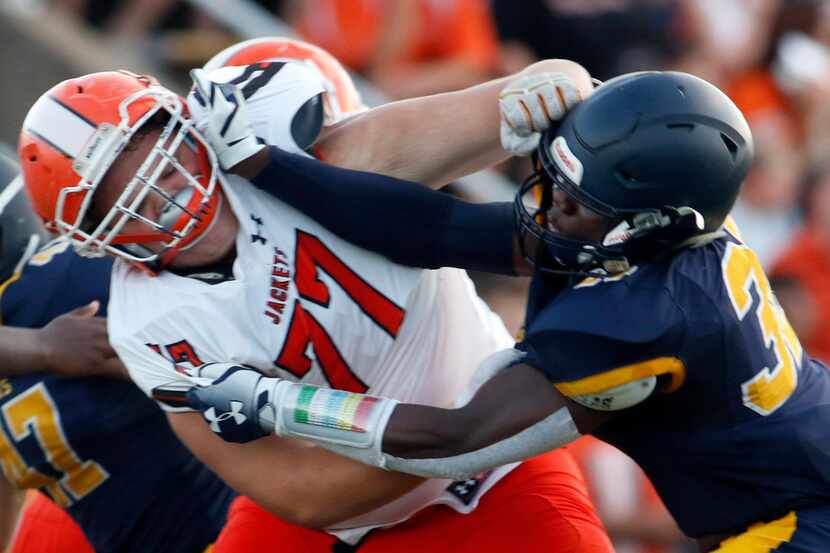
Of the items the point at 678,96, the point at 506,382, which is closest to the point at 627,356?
the point at 506,382

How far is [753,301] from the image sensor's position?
286cm

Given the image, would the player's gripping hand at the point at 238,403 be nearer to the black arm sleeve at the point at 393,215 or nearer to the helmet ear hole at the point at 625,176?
the black arm sleeve at the point at 393,215

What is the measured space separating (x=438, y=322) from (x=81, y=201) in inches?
35.0

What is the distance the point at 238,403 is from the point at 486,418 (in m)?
0.52

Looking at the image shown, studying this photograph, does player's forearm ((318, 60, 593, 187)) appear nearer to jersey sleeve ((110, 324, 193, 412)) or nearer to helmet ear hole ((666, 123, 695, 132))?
helmet ear hole ((666, 123, 695, 132))

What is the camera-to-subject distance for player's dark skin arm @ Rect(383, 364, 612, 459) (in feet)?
9.15

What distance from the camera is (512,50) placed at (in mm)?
6656

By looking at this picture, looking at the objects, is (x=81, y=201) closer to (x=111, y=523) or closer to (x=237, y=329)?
(x=237, y=329)

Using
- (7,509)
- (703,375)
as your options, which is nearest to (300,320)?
(703,375)

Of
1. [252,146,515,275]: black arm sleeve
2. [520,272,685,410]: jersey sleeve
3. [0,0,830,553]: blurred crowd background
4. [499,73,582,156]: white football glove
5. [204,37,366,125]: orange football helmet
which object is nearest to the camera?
[520,272,685,410]: jersey sleeve

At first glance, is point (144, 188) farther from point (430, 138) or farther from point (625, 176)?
point (625, 176)

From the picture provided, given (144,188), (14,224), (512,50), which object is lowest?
(512,50)

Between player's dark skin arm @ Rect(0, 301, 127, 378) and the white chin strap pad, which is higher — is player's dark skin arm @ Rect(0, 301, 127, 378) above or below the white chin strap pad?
below

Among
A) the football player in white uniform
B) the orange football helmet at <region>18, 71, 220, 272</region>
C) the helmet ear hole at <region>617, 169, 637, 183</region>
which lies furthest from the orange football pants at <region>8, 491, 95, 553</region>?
the helmet ear hole at <region>617, 169, 637, 183</region>
